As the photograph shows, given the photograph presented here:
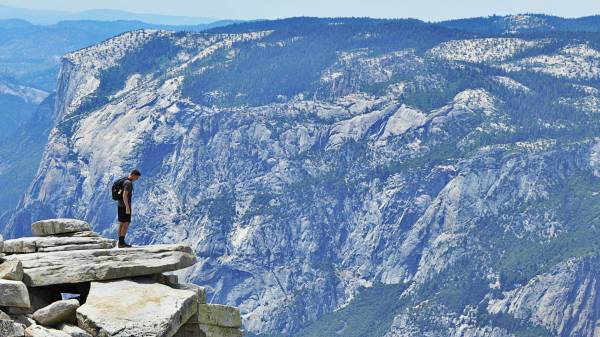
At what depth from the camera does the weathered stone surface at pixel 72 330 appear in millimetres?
83225

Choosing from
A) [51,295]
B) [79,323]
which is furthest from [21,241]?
[79,323]

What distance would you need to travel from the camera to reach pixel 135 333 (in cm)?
8225

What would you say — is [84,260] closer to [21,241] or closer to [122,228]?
[21,241]

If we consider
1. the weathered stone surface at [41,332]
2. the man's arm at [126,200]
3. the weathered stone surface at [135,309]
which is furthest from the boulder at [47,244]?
the weathered stone surface at [41,332]

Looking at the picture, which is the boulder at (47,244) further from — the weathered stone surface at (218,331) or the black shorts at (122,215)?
the weathered stone surface at (218,331)

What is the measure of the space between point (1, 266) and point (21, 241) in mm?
5982

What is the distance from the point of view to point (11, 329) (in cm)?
7856

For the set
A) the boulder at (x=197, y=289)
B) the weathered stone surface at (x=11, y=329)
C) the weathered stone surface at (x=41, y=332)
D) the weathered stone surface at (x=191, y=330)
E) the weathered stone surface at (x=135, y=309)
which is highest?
the weathered stone surface at (x=11, y=329)

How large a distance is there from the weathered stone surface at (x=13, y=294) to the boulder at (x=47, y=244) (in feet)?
29.1

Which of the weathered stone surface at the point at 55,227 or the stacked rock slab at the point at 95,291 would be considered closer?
the stacked rock slab at the point at 95,291

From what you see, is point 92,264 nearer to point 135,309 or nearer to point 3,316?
point 135,309

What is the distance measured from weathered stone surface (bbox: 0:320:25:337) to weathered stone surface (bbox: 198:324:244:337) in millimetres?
15391

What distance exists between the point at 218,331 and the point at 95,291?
10.3 metres

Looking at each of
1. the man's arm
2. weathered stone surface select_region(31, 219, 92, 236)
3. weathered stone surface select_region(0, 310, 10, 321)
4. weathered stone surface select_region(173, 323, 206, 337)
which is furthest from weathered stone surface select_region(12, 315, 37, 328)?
the man's arm
